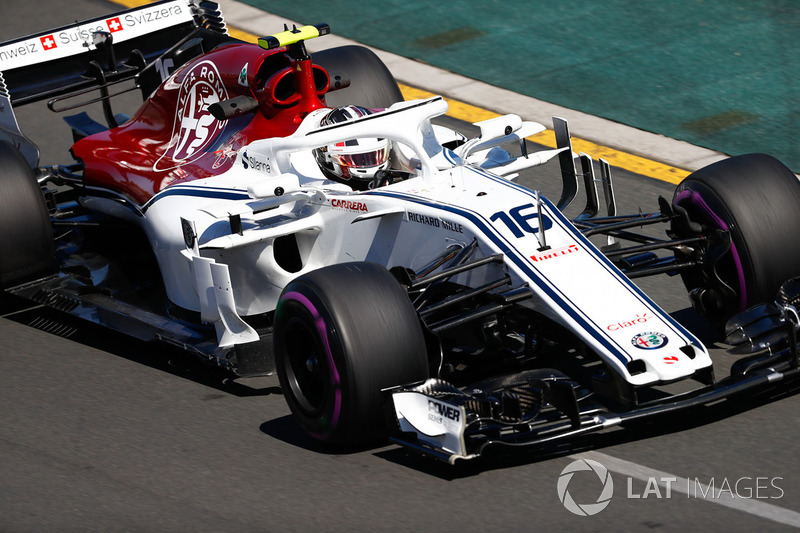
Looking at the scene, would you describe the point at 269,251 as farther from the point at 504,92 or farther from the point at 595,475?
the point at 504,92

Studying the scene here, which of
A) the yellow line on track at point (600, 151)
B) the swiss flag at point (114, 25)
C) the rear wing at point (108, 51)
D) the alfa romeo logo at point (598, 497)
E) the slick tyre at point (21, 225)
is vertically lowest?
the alfa romeo logo at point (598, 497)

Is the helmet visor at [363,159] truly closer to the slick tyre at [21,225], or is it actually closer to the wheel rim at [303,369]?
the wheel rim at [303,369]

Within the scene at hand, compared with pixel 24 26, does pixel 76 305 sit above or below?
below

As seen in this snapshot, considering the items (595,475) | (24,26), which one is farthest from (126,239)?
(24,26)

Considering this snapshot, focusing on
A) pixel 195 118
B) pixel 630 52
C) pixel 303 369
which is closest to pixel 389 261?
pixel 303 369

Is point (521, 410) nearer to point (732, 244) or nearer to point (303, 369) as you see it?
point (303, 369)

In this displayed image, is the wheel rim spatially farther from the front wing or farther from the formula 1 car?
the front wing

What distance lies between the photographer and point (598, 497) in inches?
224

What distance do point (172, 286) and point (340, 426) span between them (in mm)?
2047

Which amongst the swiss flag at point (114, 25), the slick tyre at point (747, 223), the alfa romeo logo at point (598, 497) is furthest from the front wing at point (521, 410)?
the swiss flag at point (114, 25)

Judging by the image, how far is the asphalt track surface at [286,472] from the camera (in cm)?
564

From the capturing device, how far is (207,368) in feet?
24.4

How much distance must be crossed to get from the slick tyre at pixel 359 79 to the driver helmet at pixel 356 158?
2105 mm

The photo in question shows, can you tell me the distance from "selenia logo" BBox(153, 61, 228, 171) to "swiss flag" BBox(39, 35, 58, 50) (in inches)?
61.0
